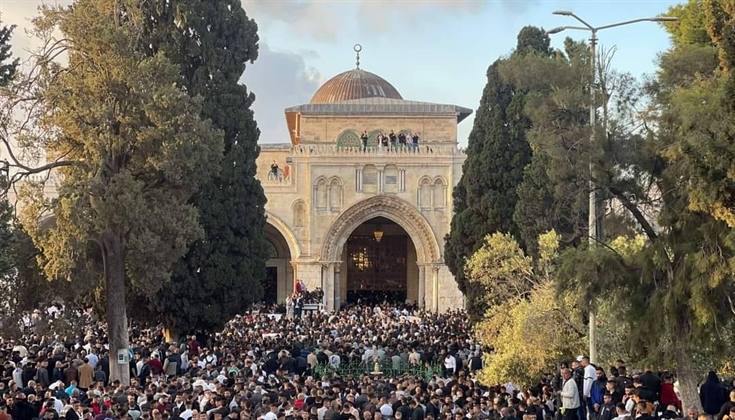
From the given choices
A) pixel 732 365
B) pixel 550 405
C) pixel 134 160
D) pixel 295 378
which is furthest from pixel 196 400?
pixel 732 365

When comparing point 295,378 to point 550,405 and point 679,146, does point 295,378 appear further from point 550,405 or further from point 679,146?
point 679,146

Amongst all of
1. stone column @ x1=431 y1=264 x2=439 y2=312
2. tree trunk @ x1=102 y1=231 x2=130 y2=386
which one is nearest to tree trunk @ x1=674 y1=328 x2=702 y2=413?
tree trunk @ x1=102 y1=231 x2=130 y2=386

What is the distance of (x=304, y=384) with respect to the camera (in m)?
17.8

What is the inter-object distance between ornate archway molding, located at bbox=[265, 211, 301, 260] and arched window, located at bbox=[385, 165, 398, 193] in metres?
4.59

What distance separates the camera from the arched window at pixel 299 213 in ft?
140

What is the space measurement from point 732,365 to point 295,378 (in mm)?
7865

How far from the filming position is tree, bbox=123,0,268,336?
24.9 m

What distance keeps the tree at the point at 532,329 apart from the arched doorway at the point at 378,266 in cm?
2860

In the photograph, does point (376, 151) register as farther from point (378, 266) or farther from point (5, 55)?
point (5, 55)

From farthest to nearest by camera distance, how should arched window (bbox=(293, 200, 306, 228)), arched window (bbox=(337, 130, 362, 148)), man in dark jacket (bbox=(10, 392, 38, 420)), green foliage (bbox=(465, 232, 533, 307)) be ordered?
arched window (bbox=(337, 130, 362, 148)) → arched window (bbox=(293, 200, 306, 228)) → green foliage (bbox=(465, 232, 533, 307)) → man in dark jacket (bbox=(10, 392, 38, 420))

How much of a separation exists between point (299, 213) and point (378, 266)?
8.45 metres

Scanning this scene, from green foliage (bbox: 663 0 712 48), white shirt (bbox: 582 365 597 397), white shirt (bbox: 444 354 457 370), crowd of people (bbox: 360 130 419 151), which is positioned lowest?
white shirt (bbox: 444 354 457 370)

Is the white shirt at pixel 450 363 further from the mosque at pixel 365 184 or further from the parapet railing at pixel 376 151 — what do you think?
the parapet railing at pixel 376 151

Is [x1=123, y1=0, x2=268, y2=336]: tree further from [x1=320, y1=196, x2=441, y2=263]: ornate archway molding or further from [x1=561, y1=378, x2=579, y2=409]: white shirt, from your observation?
[x1=320, y1=196, x2=441, y2=263]: ornate archway molding
